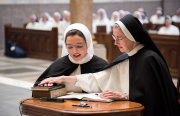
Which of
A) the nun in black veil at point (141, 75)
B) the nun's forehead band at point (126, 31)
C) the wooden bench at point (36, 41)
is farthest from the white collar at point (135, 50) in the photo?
the wooden bench at point (36, 41)

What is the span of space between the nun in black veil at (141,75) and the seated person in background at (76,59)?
179 mm

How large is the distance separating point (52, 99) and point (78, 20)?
692 centimetres

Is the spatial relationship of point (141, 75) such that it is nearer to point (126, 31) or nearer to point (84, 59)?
point (126, 31)

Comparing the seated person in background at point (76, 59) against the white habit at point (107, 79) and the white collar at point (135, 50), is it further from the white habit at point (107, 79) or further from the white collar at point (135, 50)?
the white collar at point (135, 50)

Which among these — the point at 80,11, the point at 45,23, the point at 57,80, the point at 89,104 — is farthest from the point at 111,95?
the point at 45,23

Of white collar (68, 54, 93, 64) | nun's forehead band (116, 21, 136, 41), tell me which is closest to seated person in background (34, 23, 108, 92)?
white collar (68, 54, 93, 64)

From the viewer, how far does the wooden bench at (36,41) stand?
11961 millimetres

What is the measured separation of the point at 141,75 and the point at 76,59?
0.68m

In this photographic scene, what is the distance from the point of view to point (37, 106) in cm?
237

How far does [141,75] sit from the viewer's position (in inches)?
104

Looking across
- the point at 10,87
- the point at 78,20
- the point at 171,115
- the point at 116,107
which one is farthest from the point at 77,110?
the point at 78,20

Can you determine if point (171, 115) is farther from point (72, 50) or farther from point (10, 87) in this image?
point (10, 87)

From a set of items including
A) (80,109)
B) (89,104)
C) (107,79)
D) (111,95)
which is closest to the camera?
(80,109)

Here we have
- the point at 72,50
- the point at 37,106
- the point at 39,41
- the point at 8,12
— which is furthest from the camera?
the point at 8,12
